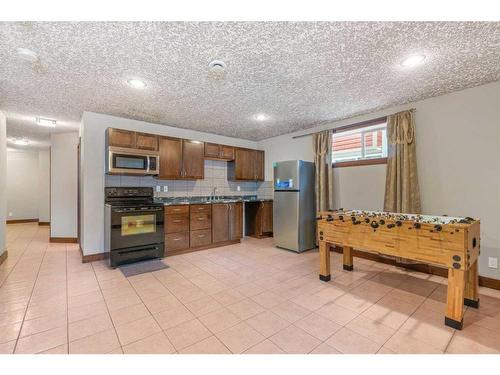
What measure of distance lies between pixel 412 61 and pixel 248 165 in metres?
3.80

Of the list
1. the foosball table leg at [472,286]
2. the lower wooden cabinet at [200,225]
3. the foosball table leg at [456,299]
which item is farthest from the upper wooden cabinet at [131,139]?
the foosball table leg at [472,286]

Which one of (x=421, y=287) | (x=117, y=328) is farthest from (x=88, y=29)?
(x=421, y=287)

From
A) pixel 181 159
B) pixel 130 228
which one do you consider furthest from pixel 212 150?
pixel 130 228

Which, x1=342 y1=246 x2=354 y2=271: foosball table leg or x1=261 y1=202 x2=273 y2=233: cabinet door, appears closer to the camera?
x1=342 y1=246 x2=354 y2=271: foosball table leg

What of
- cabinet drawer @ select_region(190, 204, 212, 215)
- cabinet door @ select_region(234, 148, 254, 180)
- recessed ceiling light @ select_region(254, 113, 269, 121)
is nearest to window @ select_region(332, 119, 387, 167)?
recessed ceiling light @ select_region(254, 113, 269, 121)

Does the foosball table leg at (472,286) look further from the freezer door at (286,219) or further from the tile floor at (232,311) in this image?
the freezer door at (286,219)

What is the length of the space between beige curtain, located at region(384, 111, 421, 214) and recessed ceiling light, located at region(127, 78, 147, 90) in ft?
11.8

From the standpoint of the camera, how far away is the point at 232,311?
2236 mm

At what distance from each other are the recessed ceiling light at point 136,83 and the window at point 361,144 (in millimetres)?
3349

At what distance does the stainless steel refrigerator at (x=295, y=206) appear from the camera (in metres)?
4.27

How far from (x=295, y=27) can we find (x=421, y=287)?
10.5ft

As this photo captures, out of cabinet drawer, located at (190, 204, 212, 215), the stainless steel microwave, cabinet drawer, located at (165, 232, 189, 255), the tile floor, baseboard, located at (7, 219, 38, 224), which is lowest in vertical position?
the tile floor

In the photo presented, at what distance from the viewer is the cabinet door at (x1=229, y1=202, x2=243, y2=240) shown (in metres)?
4.81

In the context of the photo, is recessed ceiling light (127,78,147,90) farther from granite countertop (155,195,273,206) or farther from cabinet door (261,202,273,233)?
cabinet door (261,202,273,233)
